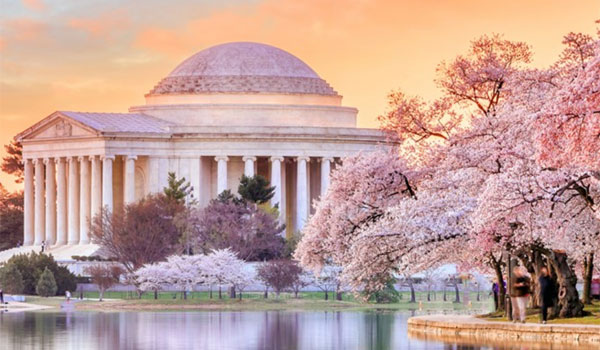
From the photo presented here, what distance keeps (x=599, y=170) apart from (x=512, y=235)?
11.6 meters

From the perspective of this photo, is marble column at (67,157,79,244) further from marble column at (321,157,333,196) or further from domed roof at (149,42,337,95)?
marble column at (321,157,333,196)

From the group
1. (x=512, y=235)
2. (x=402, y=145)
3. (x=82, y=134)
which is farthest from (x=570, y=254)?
(x=82, y=134)

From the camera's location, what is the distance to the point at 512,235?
71062mm

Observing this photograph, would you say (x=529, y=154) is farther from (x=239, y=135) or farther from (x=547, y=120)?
(x=239, y=135)

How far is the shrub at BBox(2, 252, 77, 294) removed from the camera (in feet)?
425

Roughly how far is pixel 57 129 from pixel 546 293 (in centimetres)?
11065

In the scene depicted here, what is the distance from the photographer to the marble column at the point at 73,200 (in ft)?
568

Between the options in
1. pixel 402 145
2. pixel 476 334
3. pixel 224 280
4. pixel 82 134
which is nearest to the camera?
pixel 476 334

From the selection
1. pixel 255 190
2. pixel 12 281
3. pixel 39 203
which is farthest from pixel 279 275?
pixel 39 203

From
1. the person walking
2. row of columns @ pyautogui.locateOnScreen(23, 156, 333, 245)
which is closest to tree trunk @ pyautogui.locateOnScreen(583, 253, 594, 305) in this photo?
the person walking

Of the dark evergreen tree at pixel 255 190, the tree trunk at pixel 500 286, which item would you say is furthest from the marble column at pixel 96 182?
the tree trunk at pixel 500 286

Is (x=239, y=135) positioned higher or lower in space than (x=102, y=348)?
higher

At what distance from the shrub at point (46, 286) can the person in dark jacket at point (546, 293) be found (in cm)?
6119

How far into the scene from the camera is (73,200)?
176375 mm
